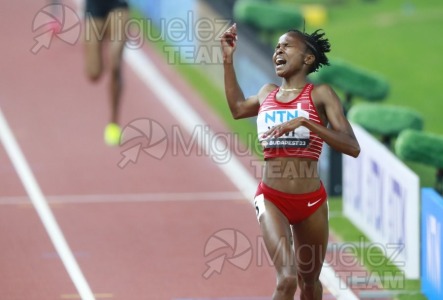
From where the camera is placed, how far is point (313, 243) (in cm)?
915

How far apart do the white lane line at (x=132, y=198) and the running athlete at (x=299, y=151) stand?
221 inches

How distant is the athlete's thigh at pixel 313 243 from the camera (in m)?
9.11

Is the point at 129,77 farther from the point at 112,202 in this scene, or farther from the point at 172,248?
the point at 172,248

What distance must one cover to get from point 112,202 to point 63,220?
92 centimetres

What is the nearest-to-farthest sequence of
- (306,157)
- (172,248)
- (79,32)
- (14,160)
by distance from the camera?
(306,157) < (172,248) < (14,160) < (79,32)

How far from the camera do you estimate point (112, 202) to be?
14.6 metres

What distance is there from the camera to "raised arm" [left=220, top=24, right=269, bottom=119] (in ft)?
30.9

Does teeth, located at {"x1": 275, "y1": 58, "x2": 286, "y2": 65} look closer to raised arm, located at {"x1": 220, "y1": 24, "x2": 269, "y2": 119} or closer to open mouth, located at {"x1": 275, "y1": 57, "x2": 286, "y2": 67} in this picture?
open mouth, located at {"x1": 275, "y1": 57, "x2": 286, "y2": 67}

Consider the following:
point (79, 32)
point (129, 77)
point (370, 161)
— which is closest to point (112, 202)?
point (370, 161)

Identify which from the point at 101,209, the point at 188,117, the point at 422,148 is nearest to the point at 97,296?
the point at 101,209

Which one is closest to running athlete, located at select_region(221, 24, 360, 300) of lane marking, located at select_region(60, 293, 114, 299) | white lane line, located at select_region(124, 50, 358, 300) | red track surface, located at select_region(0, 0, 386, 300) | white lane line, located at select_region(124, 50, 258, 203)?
white lane line, located at select_region(124, 50, 358, 300)

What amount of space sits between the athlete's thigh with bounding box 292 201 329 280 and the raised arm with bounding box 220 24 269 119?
0.90m

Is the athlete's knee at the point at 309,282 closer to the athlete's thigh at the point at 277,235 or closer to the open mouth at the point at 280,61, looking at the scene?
the athlete's thigh at the point at 277,235

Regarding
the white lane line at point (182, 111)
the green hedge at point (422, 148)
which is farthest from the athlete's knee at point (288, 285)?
the white lane line at point (182, 111)
